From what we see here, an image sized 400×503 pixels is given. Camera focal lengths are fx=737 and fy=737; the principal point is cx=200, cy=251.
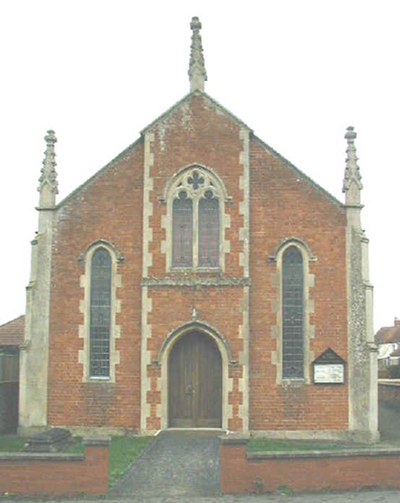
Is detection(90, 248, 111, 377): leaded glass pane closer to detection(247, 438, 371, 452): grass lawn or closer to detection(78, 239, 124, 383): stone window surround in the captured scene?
detection(78, 239, 124, 383): stone window surround

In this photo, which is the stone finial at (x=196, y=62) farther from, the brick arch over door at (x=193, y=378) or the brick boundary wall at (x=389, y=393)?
the brick boundary wall at (x=389, y=393)

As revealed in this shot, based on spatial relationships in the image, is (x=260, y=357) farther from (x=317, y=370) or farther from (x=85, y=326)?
(x=85, y=326)

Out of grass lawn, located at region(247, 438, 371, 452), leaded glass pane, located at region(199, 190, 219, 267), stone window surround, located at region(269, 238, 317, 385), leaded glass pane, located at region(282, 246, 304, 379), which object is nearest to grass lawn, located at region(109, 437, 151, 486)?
grass lawn, located at region(247, 438, 371, 452)

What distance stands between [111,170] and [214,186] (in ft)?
10.2

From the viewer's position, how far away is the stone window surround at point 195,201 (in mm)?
21125

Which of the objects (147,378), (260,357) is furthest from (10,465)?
(260,357)

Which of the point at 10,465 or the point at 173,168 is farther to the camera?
the point at 173,168

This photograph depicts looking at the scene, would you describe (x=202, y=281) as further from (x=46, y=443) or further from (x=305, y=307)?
(x=46, y=443)

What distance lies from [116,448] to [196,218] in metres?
6.91

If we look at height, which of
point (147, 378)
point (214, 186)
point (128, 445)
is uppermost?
point (214, 186)

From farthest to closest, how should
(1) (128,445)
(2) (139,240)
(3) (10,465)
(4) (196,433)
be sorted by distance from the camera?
(2) (139,240)
(4) (196,433)
(1) (128,445)
(3) (10,465)

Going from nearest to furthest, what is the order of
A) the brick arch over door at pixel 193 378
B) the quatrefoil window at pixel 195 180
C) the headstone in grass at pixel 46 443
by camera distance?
1. the headstone in grass at pixel 46 443
2. the brick arch over door at pixel 193 378
3. the quatrefoil window at pixel 195 180

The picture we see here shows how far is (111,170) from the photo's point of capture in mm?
21859

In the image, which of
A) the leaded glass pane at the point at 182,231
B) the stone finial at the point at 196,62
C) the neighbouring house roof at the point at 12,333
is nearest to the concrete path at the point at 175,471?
the leaded glass pane at the point at 182,231
